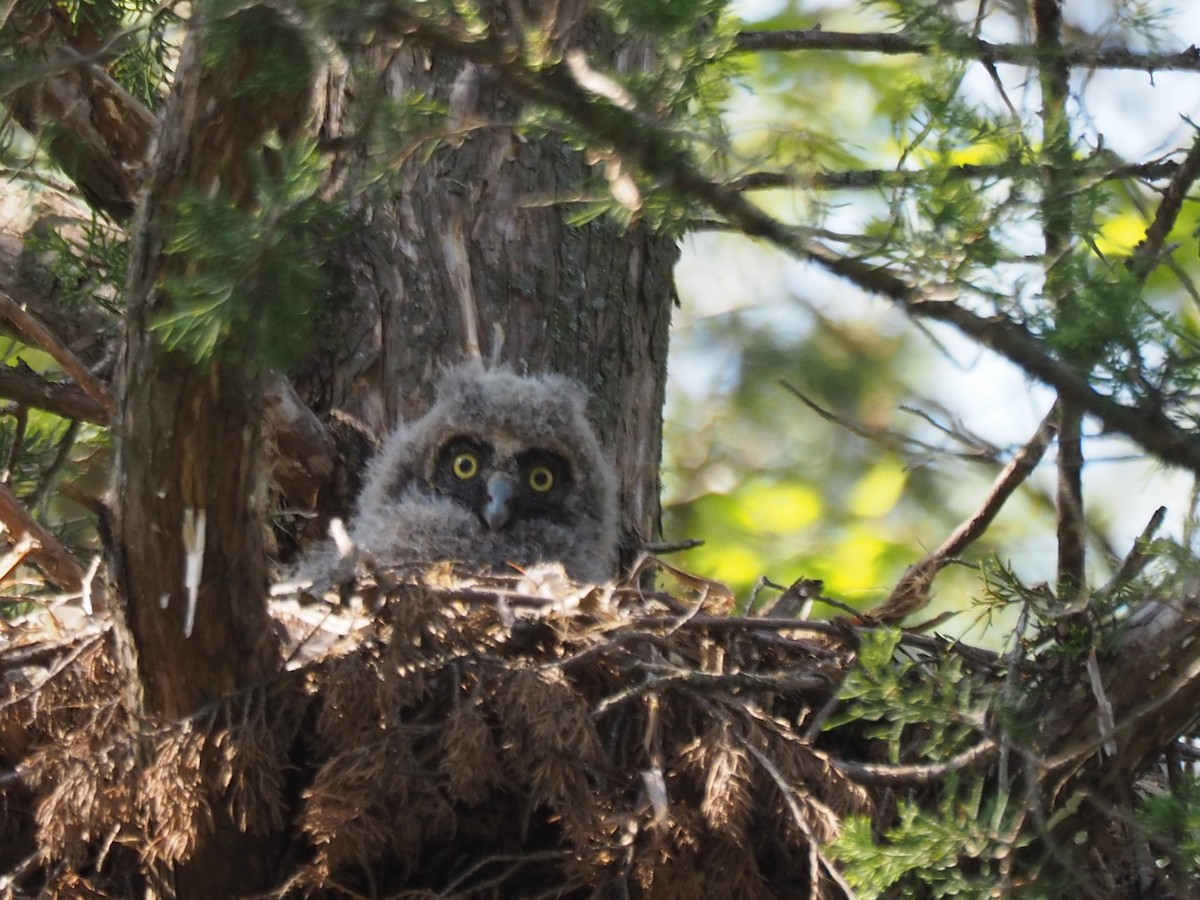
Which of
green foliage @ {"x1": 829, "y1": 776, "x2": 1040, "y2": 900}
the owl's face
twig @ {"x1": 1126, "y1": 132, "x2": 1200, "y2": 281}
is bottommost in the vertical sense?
green foliage @ {"x1": 829, "y1": 776, "x2": 1040, "y2": 900}

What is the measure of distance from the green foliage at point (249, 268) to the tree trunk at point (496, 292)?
78.7 inches

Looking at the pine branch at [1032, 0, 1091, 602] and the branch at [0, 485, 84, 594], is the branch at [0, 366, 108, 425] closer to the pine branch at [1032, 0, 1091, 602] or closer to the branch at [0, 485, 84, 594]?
the branch at [0, 485, 84, 594]

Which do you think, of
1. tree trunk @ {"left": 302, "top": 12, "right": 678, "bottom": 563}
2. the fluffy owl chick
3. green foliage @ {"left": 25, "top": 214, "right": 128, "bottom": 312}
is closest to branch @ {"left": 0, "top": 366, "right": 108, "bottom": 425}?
green foliage @ {"left": 25, "top": 214, "right": 128, "bottom": 312}

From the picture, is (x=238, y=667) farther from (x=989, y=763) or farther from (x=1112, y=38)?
(x=1112, y=38)

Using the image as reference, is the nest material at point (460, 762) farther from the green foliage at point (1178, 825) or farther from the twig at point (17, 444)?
the twig at point (17, 444)

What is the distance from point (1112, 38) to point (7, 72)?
232 cm

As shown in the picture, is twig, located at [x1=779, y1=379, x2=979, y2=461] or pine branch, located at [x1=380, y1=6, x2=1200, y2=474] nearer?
pine branch, located at [x1=380, y1=6, x2=1200, y2=474]

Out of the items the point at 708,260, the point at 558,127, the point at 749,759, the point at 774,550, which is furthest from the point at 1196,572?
the point at 708,260

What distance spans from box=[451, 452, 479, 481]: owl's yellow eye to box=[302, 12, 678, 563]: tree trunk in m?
0.21

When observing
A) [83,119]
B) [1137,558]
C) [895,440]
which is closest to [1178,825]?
[1137,558]

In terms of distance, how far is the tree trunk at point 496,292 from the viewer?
4.27 metres

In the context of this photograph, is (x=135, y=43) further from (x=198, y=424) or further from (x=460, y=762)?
(x=460, y=762)

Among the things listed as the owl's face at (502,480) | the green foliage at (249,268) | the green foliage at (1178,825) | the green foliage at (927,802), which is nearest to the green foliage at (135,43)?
the green foliage at (249,268)

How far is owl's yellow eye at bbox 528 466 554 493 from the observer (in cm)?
449
